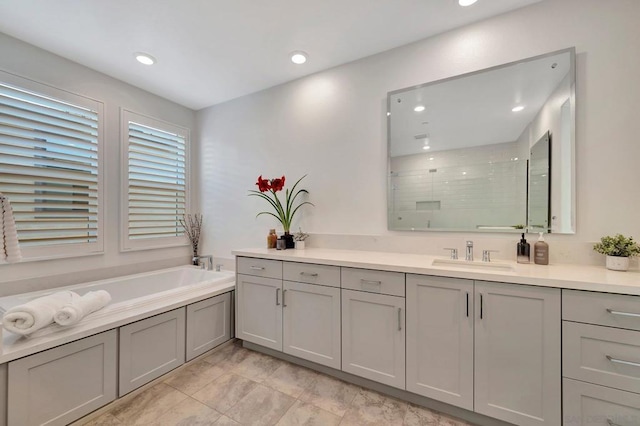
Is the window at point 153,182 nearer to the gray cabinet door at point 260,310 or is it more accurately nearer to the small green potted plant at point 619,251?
the gray cabinet door at point 260,310

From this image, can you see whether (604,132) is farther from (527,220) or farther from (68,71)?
(68,71)

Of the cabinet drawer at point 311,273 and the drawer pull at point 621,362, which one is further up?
the cabinet drawer at point 311,273

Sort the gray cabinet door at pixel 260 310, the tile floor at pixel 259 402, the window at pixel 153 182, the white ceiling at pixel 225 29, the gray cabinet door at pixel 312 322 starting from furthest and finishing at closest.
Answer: the window at pixel 153 182
the gray cabinet door at pixel 260 310
the gray cabinet door at pixel 312 322
the white ceiling at pixel 225 29
the tile floor at pixel 259 402

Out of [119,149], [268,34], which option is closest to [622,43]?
[268,34]

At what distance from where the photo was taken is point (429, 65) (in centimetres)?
202

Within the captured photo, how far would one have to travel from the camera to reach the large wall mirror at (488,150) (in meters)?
1.63

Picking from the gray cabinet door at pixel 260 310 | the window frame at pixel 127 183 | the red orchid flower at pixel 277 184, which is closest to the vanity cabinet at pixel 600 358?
the gray cabinet door at pixel 260 310

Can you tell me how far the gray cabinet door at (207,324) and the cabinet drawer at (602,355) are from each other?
237 centimetres

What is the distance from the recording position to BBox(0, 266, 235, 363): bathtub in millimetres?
1357

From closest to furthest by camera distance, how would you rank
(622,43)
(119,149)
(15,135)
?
(622,43) → (15,135) → (119,149)

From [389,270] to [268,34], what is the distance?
1988mm

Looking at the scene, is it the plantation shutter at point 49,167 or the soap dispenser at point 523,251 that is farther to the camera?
the plantation shutter at point 49,167

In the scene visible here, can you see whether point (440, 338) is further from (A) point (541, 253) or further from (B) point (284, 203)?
(B) point (284, 203)

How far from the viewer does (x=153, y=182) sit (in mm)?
2861
